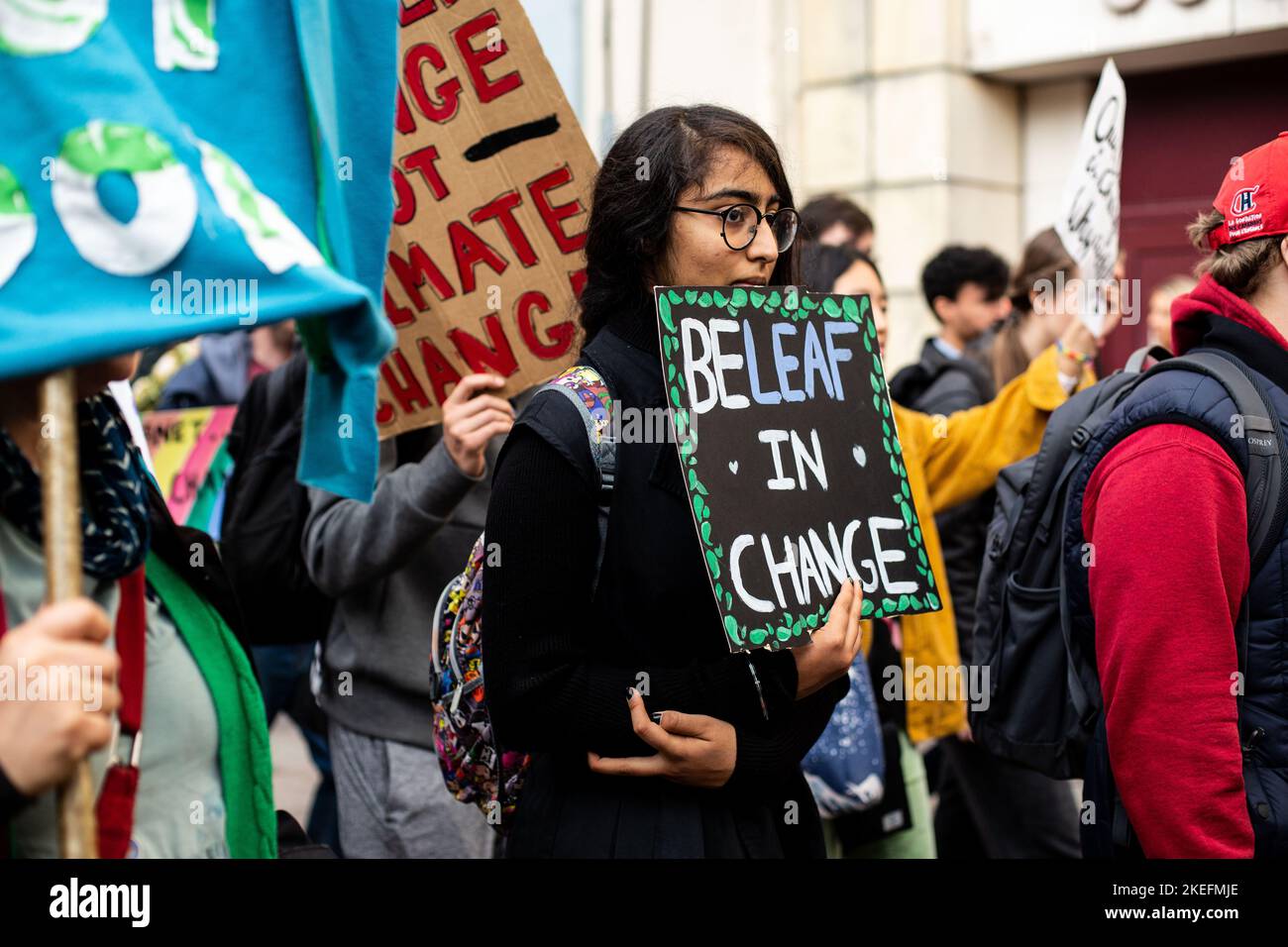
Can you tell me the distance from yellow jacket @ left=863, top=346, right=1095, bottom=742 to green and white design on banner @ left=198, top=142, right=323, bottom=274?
Result: 99.9 inches

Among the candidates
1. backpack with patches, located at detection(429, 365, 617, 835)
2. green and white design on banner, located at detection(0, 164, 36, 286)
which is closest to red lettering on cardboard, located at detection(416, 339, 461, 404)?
backpack with patches, located at detection(429, 365, 617, 835)

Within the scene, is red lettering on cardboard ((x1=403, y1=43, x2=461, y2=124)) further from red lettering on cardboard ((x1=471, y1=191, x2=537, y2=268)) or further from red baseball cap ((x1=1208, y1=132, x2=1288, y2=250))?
red baseball cap ((x1=1208, y1=132, x2=1288, y2=250))

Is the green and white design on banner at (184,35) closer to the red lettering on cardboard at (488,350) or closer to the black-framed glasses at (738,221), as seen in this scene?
the black-framed glasses at (738,221)

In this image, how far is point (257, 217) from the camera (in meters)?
1.90

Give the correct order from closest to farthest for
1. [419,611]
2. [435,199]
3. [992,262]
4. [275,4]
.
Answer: [275,4], [435,199], [419,611], [992,262]

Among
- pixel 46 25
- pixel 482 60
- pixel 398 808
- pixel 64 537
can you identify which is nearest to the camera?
pixel 64 537

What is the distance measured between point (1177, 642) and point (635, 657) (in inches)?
34.7

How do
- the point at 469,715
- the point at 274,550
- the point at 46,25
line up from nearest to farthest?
the point at 46,25 < the point at 469,715 < the point at 274,550

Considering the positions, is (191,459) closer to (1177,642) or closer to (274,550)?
(274,550)

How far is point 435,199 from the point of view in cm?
343

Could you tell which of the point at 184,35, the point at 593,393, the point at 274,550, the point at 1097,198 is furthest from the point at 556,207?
the point at 1097,198

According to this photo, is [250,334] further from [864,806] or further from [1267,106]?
[1267,106]
